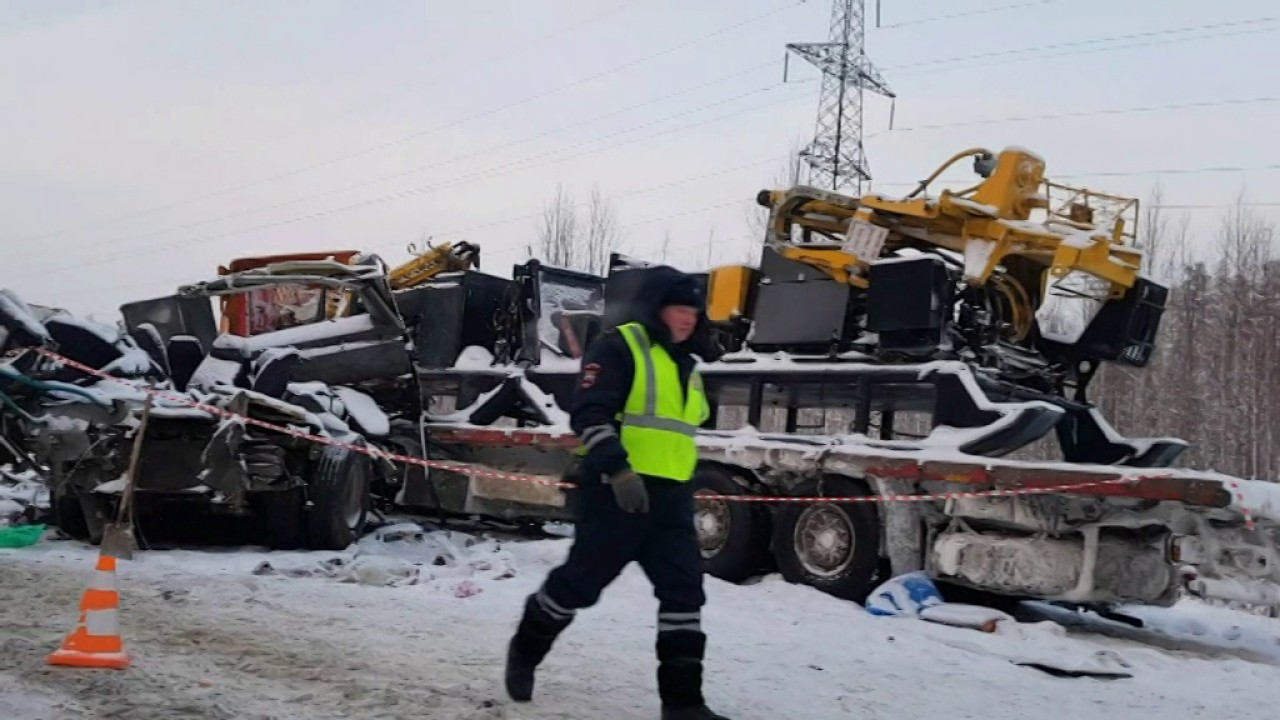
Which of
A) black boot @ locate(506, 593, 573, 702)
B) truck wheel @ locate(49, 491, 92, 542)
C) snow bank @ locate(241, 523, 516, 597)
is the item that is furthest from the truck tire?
black boot @ locate(506, 593, 573, 702)

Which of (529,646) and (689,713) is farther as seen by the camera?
(529,646)

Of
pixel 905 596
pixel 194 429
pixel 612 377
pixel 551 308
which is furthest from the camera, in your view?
pixel 551 308

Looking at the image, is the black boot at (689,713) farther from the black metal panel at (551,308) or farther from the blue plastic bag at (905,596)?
the black metal panel at (551,308)

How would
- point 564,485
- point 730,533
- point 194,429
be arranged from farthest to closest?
1. point 730,533
2. point 564,485
3. point 194,429

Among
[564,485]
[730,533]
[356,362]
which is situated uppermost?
[356,362]

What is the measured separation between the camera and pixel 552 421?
34.3 feet

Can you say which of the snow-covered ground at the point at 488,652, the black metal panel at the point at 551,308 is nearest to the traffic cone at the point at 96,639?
the snow-covered ground at the point at 488,652

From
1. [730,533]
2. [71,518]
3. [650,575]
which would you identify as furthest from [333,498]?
[650,575]

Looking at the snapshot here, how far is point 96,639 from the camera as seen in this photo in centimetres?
432

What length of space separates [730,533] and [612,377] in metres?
4.74

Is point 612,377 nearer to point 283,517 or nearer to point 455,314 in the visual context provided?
point 283,517

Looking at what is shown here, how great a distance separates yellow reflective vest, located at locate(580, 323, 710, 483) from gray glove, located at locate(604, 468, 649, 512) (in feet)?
0.55

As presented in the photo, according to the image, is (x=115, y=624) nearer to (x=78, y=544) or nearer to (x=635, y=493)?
(x=635, y=493)

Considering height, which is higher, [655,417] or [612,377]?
[612,377]
